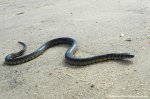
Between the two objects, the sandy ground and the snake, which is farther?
the snake

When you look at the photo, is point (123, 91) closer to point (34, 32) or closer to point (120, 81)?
point (120, 81)

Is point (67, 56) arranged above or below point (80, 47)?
above

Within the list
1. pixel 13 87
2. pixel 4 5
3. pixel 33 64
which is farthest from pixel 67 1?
pixel 13 87

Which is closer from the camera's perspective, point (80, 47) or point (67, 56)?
point (67, 56)
